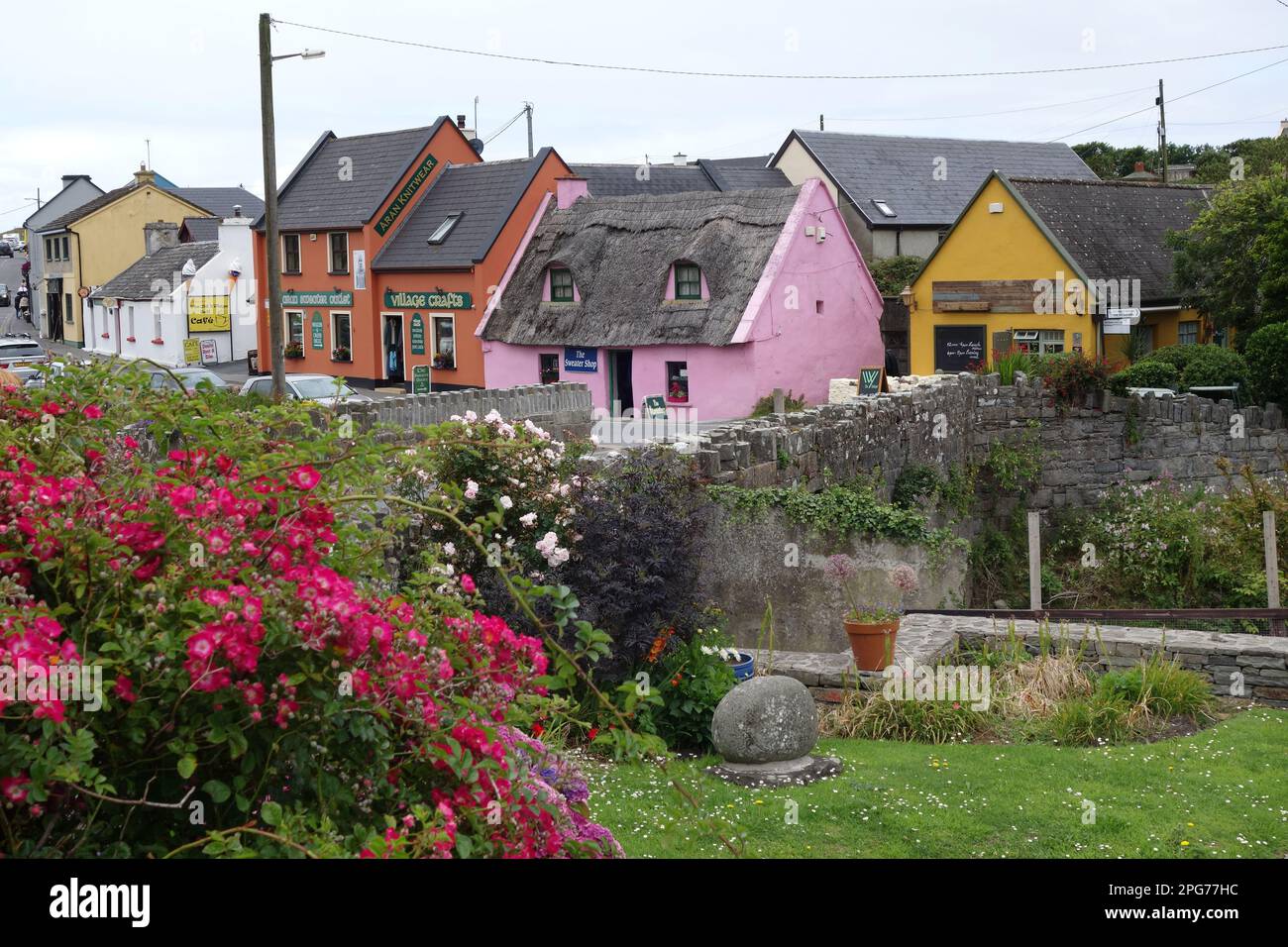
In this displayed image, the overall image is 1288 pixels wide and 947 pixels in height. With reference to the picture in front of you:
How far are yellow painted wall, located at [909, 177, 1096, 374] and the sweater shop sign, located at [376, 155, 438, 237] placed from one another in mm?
18219

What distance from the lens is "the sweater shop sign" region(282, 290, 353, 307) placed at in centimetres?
4475

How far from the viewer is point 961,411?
22547 mm

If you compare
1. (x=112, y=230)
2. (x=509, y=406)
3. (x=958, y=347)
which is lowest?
(x=509, y=406)

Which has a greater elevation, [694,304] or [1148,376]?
[694,304]

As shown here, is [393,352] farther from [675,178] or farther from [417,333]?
[675,178]

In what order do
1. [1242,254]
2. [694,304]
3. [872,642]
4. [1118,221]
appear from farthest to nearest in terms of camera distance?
[694,304], [1118,221], [1242,254], [872,642]

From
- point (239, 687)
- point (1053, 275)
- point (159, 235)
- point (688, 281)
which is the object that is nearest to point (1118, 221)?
point (1053, 275)

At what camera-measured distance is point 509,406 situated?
25.4m

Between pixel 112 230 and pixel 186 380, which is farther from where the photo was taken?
pixel 112 230

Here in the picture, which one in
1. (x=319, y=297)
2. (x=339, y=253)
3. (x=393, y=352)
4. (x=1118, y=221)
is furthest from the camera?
(x=319, y=297)

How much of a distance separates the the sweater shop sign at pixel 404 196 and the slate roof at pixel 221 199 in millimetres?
25540

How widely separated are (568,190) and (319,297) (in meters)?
10.1

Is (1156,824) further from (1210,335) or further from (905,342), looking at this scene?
(905,342)
